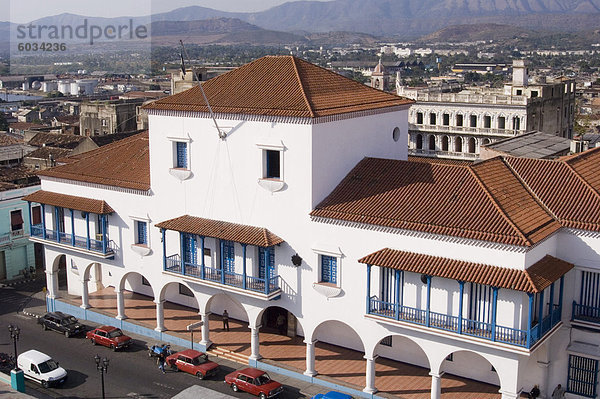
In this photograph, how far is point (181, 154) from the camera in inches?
1404

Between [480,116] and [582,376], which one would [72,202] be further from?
[480,116]

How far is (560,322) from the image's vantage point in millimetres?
28500

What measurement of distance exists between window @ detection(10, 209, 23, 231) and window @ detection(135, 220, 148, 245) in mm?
13527

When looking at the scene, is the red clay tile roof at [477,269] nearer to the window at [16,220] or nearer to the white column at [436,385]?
the white column at [436,385]

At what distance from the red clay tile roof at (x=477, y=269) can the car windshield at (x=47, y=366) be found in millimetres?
14280

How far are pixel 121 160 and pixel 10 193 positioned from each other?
11131 mm

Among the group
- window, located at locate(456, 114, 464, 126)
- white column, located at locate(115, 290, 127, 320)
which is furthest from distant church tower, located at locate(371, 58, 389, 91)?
white column, located at locate(115, 290, 127, 320)

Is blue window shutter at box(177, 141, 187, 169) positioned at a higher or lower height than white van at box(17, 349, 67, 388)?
higher

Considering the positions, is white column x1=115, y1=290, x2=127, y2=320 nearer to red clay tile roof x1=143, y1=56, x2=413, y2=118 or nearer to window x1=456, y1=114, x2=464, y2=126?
red clay tile roof x1=143, y1=56, x2=413, y2=118

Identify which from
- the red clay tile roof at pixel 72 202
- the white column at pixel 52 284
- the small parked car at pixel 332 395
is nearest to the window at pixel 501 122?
the red clay tile roof at pixel 72 202

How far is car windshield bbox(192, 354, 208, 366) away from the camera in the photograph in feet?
108

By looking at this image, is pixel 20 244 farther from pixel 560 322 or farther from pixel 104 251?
pixel 560 322

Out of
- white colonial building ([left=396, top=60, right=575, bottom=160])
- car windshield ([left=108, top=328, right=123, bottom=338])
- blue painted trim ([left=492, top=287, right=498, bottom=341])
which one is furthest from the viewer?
white colonial building ([left=396, top=60, right=575, bottom=160])

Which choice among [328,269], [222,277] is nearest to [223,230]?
[222,277]
